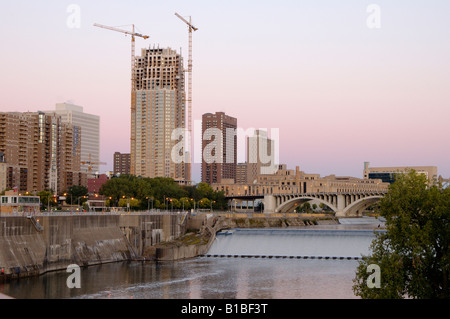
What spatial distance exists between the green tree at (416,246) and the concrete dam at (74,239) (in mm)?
38758

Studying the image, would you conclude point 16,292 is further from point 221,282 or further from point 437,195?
point 437,195

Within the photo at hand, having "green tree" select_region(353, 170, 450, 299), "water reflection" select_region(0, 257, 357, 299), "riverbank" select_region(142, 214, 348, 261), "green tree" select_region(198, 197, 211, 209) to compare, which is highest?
"green tree" select_region(353, 170, 450, 299)

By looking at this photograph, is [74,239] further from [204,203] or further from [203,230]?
[204,203]

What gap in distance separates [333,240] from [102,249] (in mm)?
34105

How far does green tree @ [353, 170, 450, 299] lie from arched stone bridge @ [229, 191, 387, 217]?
12976 centimetres

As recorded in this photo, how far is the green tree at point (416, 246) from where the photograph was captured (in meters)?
32.7

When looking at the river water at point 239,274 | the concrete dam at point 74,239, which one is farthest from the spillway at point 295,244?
the concrete dam at point 74,239

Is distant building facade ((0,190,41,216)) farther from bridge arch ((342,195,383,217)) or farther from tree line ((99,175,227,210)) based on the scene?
bridge arch ((342,195,383,217))

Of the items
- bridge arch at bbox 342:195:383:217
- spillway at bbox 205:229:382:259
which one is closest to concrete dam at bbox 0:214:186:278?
spillway at bbox 205:229:382:259

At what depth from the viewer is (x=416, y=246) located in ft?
108

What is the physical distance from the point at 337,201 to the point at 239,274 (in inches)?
4835

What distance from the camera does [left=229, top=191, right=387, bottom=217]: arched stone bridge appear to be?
170 metres
